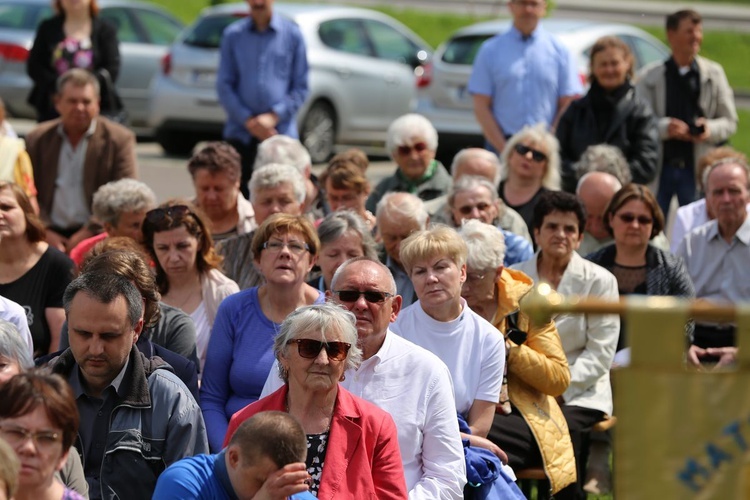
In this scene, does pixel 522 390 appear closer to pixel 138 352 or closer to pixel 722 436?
pixel 138 352

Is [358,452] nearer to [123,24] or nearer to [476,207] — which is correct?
[476,207]

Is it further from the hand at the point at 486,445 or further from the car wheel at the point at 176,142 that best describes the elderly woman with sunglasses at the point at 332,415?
the car wheel at the point at 176,142

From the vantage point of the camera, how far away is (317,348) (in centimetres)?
486

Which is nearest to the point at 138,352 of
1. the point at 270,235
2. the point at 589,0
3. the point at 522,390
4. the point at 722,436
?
the point at 270,235

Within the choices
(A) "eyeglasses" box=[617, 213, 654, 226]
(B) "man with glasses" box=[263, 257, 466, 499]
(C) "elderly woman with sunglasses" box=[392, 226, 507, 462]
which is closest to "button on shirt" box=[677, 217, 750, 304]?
(A) "eyeglasses" box=[617, 213, 654, 226]

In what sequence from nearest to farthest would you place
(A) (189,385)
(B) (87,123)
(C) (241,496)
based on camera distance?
(C) (241,496) → (A) (189,385) → (B) (87,123)

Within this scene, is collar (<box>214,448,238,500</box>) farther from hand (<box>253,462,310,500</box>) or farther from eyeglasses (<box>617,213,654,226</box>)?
eyeglasses (<box>617,213,654,226</box>)

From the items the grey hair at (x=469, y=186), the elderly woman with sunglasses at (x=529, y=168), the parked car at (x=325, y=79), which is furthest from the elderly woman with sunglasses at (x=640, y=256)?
the parked car at (x=325, y=79)

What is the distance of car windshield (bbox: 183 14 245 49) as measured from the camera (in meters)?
15.5

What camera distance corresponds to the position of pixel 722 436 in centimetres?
250

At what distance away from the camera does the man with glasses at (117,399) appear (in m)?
4.92

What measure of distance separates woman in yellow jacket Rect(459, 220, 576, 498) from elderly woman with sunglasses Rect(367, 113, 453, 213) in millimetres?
2767

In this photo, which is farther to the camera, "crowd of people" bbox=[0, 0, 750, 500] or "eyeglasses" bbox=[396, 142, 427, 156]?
"eyeglasses" bbox=[396, 142, 427, 156]

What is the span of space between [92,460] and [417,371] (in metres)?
1.33
